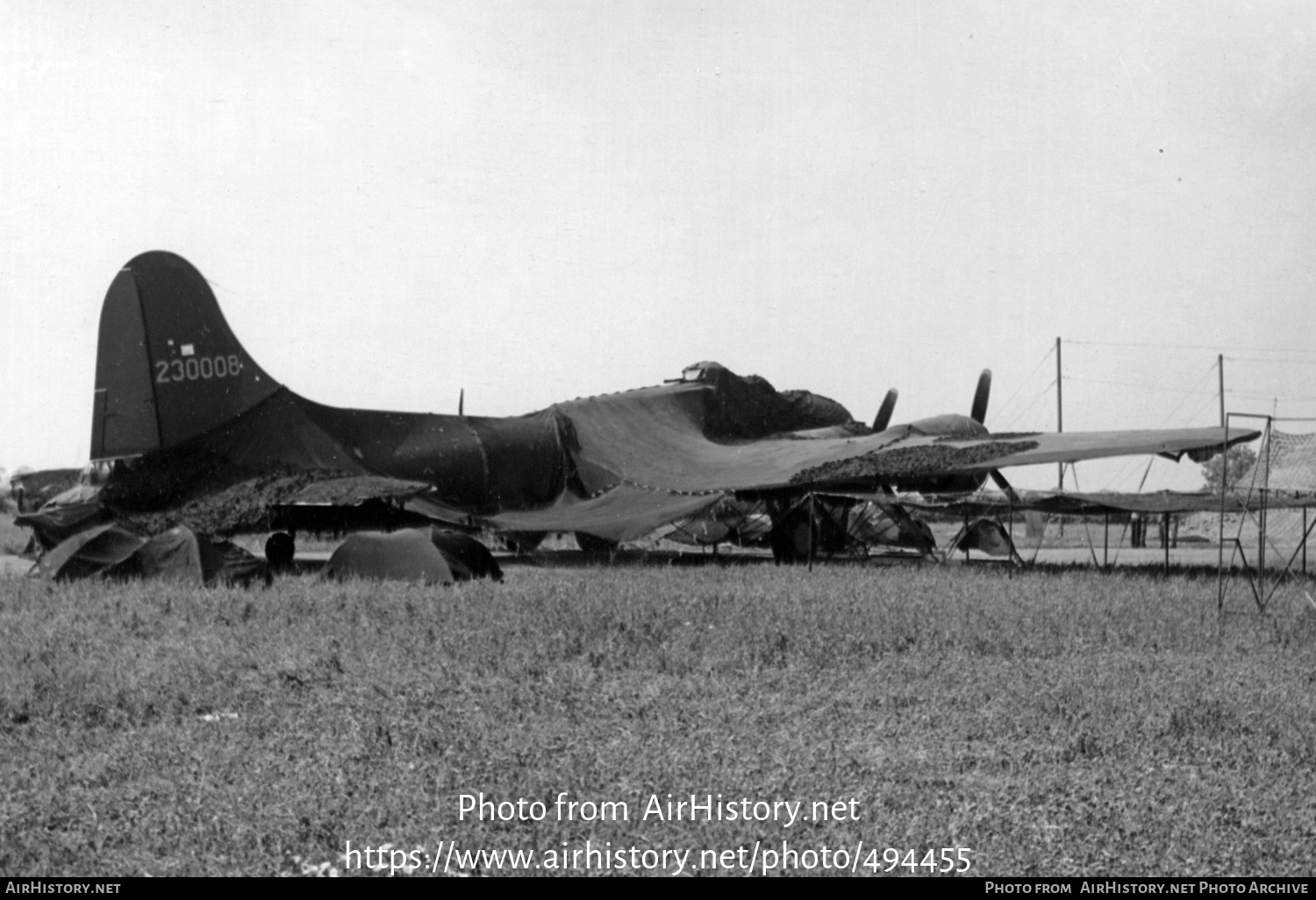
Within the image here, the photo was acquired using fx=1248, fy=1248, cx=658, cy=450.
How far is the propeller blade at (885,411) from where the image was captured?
2391 centimetres

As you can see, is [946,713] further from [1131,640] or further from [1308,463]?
[1308,463]

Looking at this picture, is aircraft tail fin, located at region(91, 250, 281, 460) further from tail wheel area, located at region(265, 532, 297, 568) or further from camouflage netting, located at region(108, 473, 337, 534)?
tail wheel area, located at region(265, 532, 297, 568)

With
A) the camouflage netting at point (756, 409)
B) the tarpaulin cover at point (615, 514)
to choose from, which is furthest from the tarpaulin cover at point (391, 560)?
the camouflage netting at point (756, 409)

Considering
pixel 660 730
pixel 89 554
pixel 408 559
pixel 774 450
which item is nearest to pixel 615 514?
pixel 774 450

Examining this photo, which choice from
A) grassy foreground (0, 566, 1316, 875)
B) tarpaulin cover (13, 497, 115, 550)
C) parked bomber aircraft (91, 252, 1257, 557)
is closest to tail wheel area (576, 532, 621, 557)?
parked bomber aircraft (91, 252, 1257, 557)

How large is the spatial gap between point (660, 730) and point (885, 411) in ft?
60.2

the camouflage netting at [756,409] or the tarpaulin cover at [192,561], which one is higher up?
the camouflage netting at [756,409]

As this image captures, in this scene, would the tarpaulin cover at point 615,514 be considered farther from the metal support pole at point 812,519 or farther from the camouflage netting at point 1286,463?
the camouflage netting at point 1286,463

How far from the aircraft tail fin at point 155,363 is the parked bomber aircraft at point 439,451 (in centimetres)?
2

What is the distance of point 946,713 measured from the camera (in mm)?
6652

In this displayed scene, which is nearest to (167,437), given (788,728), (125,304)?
(125,304)

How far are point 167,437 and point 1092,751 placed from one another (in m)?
14.8

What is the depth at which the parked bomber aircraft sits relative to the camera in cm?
1722
